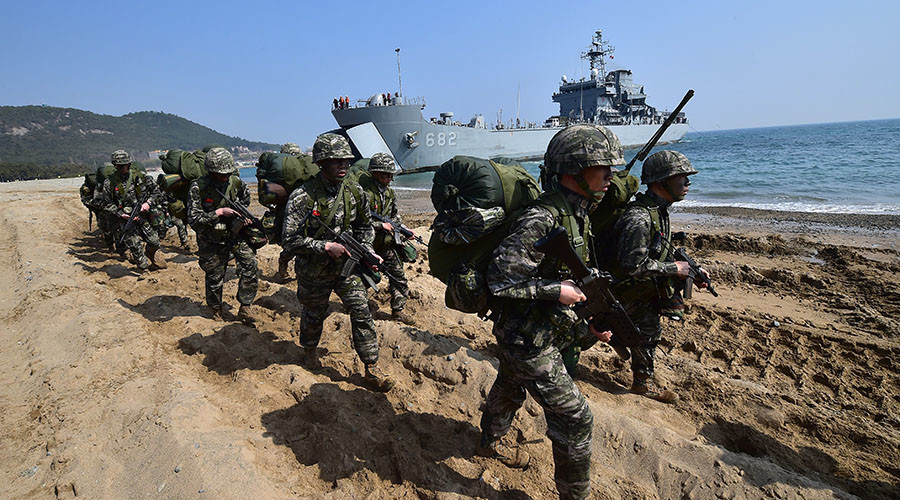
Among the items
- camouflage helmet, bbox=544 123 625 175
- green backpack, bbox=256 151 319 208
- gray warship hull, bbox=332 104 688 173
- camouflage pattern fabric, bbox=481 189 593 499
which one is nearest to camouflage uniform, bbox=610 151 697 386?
camouflage pattern fabric, bbox=481 189 593 499

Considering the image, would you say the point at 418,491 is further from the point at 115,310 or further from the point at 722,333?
the point at 115,310

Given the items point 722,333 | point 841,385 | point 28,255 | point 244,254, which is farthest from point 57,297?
point 841,385

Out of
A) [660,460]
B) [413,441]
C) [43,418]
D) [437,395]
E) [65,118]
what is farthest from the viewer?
[65,118]

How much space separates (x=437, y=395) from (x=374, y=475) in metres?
1.26

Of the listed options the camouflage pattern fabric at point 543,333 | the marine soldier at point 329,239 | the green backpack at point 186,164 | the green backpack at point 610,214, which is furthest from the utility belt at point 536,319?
the green backpack at point 186,164

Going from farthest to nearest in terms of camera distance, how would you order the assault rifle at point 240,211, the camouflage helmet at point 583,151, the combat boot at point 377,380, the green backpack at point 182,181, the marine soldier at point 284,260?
the marine soldier at point 284,260, the green backpack at point 182,181, the assault rifle at point 240,211, the combat boot at point 377,380, the camouflage helmet at point 583,151

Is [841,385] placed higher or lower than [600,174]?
lower

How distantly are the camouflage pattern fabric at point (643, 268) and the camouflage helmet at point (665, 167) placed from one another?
18 cm

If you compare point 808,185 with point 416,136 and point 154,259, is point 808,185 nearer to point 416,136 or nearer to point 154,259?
point 416,136

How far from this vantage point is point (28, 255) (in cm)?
1017

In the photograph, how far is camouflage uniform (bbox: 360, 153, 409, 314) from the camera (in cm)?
592

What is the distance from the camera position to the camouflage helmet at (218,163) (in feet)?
19.2

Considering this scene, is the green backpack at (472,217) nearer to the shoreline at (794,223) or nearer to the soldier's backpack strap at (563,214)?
the soldier's backpack strap at (563,214)

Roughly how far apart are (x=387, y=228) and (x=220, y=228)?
2305 millimetres
